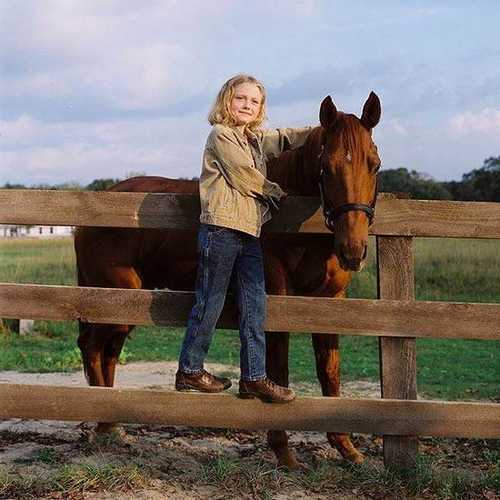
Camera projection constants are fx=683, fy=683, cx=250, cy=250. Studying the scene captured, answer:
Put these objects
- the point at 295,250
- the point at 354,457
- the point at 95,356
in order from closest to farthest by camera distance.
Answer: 1. the point at 295,250
2. the point at 354,457
3. the point at 95,356

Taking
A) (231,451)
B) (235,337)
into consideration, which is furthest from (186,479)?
(235,337)

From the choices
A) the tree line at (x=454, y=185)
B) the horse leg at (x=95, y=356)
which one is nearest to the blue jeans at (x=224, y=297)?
the horse leg at (x=95, y=356)

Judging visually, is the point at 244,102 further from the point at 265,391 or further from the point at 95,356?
the point at 95,356

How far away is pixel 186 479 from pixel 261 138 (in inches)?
86.3

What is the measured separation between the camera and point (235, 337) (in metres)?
12.8

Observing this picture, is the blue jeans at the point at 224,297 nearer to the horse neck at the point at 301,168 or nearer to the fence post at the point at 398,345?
the horse neck at the point at 301,168

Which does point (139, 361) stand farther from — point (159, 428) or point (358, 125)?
point (358, 125)

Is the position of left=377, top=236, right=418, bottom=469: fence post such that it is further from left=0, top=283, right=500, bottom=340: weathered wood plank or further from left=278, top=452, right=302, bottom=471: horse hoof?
left=278, top=452, right=302, bottom=471: horse hoof

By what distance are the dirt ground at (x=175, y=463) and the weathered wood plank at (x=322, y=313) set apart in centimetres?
91

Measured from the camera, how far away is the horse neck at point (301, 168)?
4.36 meters

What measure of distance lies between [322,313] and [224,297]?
605 millimetres

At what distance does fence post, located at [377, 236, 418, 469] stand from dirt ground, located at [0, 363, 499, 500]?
234 mm

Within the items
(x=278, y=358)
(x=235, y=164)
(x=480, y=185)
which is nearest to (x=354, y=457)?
(x=278, y=358)

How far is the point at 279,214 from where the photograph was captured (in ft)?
13.6
